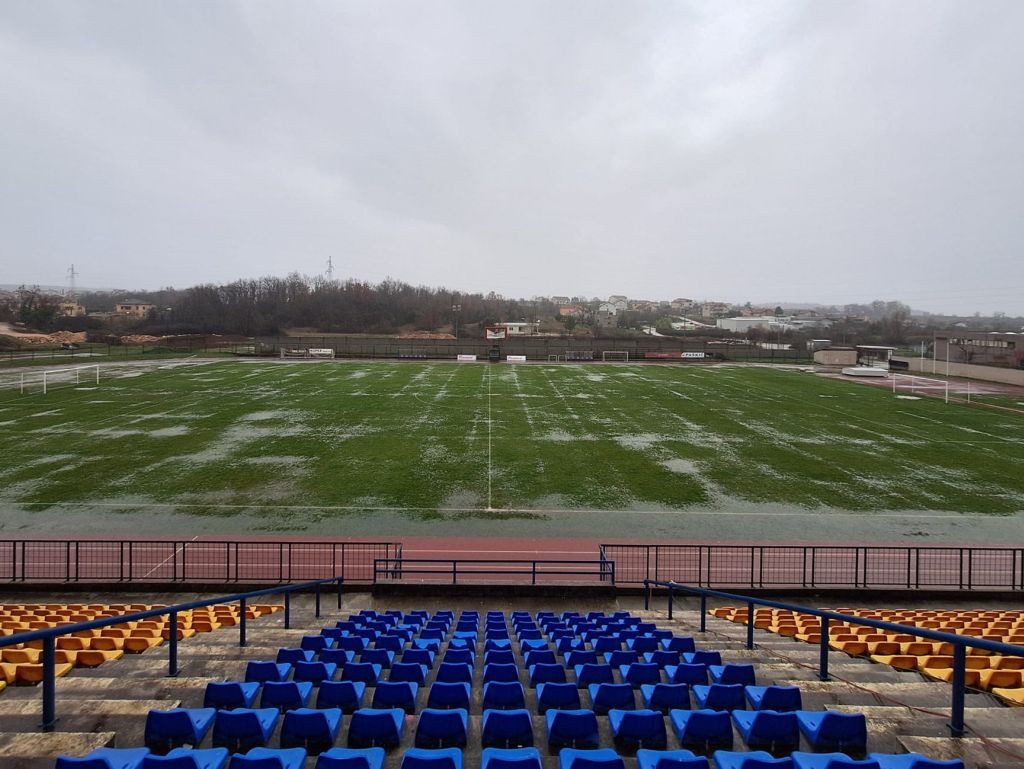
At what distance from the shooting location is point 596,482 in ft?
88.7

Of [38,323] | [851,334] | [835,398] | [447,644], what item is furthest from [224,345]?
[851,334]

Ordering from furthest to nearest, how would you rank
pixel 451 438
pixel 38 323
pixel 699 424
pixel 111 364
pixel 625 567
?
pixel 38 323 → pixel 111 364 → pixel 699 424 → pixel 451 438 → pixel 625 567

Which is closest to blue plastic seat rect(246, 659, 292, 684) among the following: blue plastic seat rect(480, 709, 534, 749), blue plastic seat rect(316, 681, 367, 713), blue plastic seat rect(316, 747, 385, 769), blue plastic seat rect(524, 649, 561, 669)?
blue plastic seat rect(316, 681, 367, 713)

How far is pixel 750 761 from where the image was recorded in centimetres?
467

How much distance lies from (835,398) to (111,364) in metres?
76.0

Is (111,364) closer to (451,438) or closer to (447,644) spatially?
(451,438)

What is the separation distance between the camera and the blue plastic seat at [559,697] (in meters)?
6.46

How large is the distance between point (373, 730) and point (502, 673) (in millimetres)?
2109

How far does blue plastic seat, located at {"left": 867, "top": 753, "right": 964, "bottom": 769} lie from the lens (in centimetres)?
439

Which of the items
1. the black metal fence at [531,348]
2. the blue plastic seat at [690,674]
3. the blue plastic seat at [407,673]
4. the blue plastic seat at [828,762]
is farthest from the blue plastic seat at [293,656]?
the black metal fence at [531,348]

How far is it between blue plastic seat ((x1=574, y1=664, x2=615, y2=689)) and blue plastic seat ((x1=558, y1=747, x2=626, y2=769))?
266cm

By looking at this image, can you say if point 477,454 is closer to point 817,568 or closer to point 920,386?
point 817,568

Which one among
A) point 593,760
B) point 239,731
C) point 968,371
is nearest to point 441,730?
point 593,760

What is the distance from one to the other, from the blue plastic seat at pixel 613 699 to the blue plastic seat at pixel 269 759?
292 cm
